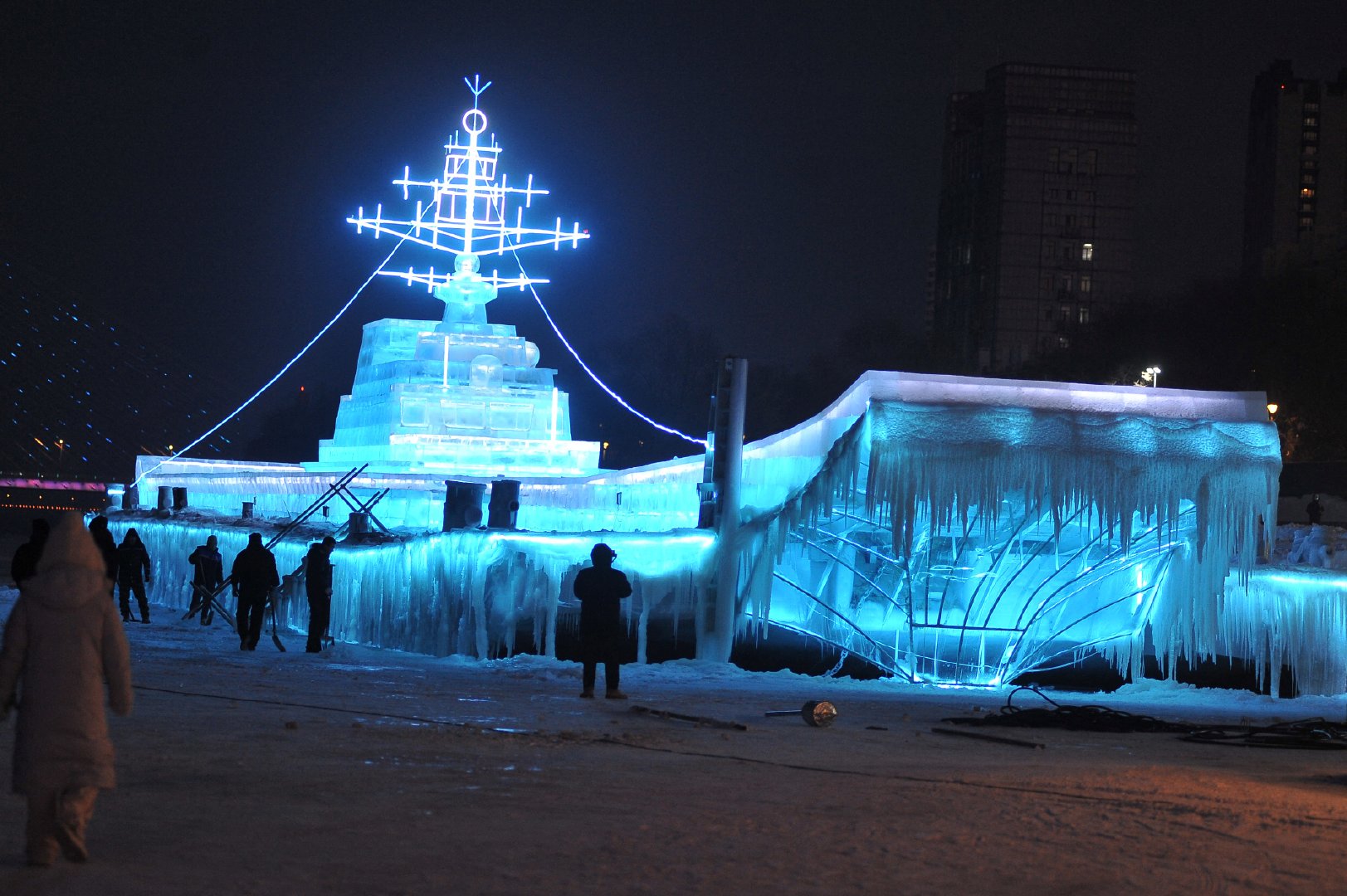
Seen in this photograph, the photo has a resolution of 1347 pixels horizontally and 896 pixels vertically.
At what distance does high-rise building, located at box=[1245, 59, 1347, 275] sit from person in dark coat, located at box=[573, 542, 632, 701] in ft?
489

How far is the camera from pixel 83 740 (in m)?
6.66

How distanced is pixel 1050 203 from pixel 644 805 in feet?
432

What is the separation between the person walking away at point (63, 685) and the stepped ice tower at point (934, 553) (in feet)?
38.6

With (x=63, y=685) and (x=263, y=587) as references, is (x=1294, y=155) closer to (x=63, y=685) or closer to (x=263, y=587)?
(x=263, y=587)

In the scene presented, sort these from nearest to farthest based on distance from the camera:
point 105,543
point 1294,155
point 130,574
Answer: point 105,543 → point 130,574 → point 1294,155

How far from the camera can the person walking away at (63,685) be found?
659cm

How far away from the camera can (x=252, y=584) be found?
19.9 m

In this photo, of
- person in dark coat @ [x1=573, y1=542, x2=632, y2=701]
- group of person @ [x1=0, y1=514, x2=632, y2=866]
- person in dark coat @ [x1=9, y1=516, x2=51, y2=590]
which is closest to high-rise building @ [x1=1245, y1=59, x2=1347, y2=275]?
person in dark coat @ [x1=573, y1=542, x2=632, y2=701]

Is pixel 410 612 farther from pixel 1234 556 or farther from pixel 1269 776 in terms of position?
pixel 1269 776

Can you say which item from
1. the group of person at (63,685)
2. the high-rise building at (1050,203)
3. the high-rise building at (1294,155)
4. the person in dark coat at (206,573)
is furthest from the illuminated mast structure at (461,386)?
the high-rise building at (1294,155)

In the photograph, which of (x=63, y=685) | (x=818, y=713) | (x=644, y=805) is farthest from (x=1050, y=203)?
(x=63, y=685)

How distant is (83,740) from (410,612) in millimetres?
14540

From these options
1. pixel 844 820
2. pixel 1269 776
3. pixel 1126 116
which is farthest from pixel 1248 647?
pixel 1126 116

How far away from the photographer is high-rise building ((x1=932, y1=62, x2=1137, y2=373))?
434 feet
